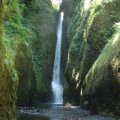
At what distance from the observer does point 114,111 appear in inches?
673

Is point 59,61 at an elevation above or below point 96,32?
below

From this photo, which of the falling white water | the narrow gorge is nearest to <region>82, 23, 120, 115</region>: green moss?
the narrow gorge

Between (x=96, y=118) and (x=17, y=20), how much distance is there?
29.9ft

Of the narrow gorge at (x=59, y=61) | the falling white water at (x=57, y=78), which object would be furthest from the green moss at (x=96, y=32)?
the falling white water at (x=57, y=78)

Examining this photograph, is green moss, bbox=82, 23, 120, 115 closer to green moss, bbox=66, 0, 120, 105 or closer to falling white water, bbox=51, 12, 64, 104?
green moss, bbox=66, 0, 120, 105

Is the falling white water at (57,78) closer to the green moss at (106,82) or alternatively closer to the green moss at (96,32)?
the green moss at (96,32)

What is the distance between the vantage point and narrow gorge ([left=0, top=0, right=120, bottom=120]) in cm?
1647

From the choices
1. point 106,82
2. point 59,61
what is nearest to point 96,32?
point 106,82

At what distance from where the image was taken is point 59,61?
123ft

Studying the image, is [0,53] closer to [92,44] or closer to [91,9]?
[92,44]

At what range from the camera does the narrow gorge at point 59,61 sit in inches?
648

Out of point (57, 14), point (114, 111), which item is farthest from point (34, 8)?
point (114, 111)

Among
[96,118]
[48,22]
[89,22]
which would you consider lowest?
[96,118]

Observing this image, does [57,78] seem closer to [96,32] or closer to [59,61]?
[59,61]
